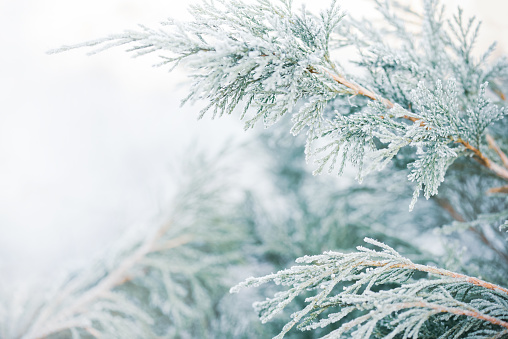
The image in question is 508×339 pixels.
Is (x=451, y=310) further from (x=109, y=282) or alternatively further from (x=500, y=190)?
(x=109, y=282)

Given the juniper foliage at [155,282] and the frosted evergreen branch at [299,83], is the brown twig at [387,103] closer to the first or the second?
the frosted evergreen branch at [299,83]

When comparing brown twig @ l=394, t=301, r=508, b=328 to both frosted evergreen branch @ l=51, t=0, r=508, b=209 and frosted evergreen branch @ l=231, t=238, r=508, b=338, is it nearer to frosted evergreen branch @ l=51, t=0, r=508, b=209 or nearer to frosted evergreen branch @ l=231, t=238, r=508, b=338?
frosted evergreen branch @ l=231, t=238, r=508, b=338

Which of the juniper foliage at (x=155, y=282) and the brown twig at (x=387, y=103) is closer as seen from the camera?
the brown twig at (x=387, y=103)

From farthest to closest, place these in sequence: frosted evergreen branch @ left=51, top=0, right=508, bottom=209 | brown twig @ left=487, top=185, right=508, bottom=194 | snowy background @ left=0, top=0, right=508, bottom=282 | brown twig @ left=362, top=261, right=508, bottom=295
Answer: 1. snowy background @ left=0, top=0, right=508, bottom=282
2. brown twig @ left=487, top=185, right=508, bottom=194
3. brown twig @ left=362, top=261, right=508, bottom=295
4. frosted evergreen branch @ left=51, top=0, right=508, bottom=209

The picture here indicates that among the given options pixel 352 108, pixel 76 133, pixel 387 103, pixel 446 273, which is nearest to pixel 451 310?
pixel 446 273

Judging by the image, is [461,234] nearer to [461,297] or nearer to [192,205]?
[461,297]

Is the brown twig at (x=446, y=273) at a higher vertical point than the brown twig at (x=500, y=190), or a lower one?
lower

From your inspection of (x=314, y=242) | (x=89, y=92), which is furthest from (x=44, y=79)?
(x=314, y=242)

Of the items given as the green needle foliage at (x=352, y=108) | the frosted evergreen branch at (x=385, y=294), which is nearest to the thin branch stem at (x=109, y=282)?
the green needle foliage at (x=352, y=108)

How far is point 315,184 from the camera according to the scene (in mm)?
3889

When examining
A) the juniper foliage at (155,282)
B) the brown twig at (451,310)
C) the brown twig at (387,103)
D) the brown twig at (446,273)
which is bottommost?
the juniper foliage at (155,282)

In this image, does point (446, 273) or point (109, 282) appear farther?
point (109, 282)

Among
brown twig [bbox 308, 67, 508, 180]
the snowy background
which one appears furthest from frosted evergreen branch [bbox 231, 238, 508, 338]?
the snowy background

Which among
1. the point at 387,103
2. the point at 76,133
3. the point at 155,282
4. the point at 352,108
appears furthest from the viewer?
the point at 76,133
